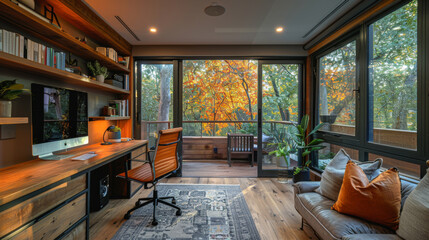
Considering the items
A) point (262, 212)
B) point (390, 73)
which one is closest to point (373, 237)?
point (262, 212)

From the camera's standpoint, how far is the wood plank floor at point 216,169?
3.76 metres

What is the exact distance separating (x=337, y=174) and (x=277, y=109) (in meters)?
2.02

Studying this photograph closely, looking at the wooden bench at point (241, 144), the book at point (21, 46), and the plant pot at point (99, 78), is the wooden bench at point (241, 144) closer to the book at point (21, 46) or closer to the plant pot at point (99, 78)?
the plant pot at point (99, 78)

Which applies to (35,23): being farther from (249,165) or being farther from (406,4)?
(249,165)

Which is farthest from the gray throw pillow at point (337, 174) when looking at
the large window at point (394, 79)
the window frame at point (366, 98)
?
the large window at point (394, 79)

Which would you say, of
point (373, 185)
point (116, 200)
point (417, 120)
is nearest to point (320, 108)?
point (417, 120)

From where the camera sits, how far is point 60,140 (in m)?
1.85

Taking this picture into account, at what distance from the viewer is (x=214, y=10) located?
2287 millimetres

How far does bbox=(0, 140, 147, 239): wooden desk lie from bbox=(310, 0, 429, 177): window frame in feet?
9.60

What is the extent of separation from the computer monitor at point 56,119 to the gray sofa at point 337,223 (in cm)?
242

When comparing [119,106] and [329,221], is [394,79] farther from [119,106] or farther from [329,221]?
[119,106]

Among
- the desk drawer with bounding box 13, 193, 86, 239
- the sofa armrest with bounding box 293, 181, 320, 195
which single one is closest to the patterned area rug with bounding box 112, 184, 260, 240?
the desk drawer with bounding box 13, 193, 86, 239

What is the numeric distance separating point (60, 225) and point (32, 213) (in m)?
0.28

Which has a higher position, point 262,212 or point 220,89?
point 220,89
